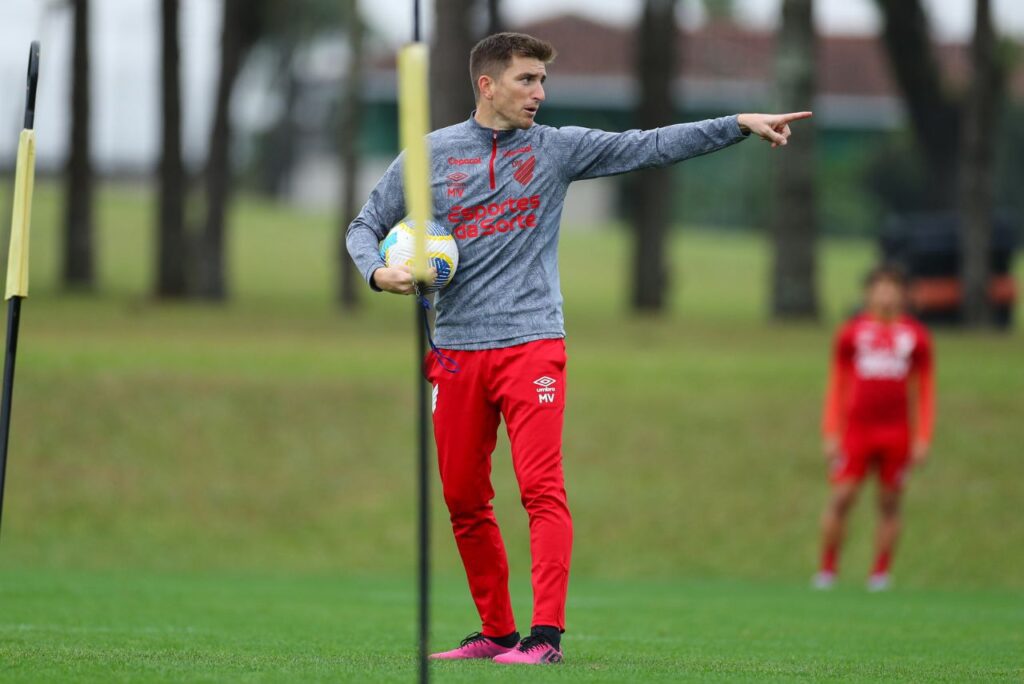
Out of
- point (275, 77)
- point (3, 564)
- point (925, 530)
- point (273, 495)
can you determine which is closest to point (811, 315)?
point (925, 530)

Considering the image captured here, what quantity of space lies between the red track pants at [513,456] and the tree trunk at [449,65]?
15463 mm

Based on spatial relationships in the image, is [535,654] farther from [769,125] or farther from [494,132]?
[769,125]

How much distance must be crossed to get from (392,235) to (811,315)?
1924 centimetres

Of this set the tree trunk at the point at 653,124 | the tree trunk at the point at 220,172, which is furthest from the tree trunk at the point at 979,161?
the tree trunk at the point at 220,172

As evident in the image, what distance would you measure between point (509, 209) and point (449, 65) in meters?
16.1

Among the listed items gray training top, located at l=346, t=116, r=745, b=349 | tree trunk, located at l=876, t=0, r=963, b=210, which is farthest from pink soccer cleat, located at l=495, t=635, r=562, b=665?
tree trunk, located at l=876, t=0, r=963, b=210

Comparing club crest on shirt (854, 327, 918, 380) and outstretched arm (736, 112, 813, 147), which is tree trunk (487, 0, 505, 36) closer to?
club crest on shirt (854, 327, 918, 380)

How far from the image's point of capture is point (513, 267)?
23.6 ft

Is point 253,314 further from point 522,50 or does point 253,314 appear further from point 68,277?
point 522,50

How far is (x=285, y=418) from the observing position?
20.0 metres

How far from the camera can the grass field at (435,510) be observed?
8.71 m

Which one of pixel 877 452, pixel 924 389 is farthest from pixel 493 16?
pixel 924 389

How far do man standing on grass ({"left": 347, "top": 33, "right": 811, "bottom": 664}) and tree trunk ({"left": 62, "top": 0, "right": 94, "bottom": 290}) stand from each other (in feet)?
92.0

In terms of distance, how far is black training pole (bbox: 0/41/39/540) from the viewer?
24.3 ft
